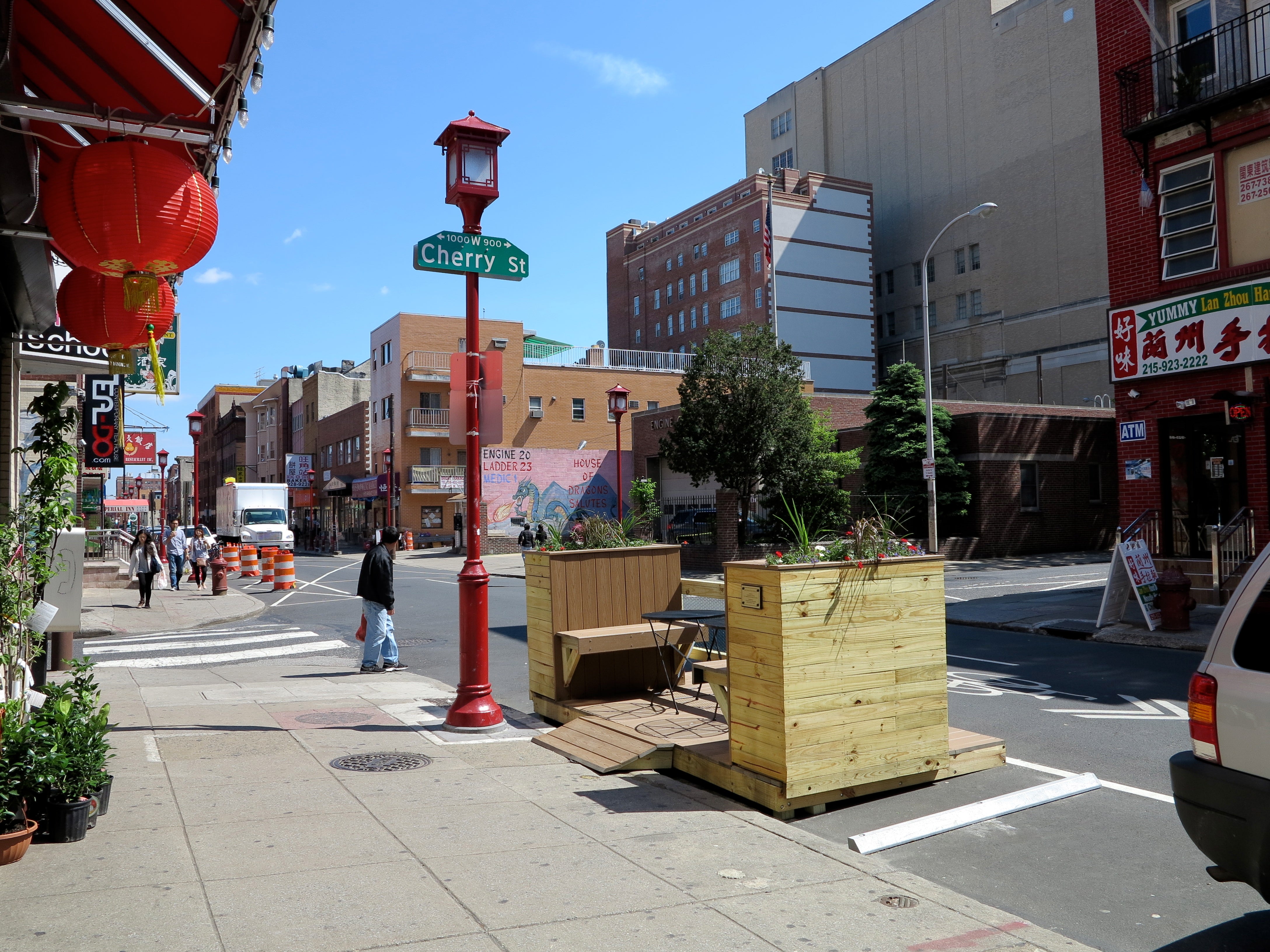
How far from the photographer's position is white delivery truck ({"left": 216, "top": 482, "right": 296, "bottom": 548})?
4328 cm

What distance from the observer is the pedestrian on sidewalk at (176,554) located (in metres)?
26.8

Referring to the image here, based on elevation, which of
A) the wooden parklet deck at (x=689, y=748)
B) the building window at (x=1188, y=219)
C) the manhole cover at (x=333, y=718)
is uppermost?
the building window at (x=1188, y=219)

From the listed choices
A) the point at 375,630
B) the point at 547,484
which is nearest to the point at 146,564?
the point at 375,630

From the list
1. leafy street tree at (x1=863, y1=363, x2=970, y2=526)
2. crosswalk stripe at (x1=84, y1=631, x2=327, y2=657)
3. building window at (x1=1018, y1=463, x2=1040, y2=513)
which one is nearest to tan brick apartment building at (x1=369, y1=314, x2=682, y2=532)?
leafy street tree at (x1=863, y1=363, x2=970, y2=526)

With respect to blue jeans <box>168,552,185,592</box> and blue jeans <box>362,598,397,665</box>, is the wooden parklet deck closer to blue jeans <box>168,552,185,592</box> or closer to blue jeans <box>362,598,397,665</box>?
blue jeans <box>362,598,397,665</box>

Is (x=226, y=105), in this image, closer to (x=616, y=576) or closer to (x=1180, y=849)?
(x=616, y=576)

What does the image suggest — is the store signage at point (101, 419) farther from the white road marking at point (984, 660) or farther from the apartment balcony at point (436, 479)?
the apartment balcony at point (436, 479)

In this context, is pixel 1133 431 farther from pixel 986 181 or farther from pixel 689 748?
pixel 986 181

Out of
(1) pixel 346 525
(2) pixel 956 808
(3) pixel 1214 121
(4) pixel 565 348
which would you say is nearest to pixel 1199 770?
(2) pixel 956 808

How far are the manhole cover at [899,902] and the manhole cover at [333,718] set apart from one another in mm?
5660

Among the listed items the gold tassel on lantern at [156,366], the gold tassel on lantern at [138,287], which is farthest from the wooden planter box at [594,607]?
the gold tassel on lantern at [138,287]

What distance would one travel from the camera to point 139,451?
37.8m

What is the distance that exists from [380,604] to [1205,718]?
987cm

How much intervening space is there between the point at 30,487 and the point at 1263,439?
1743 cm
